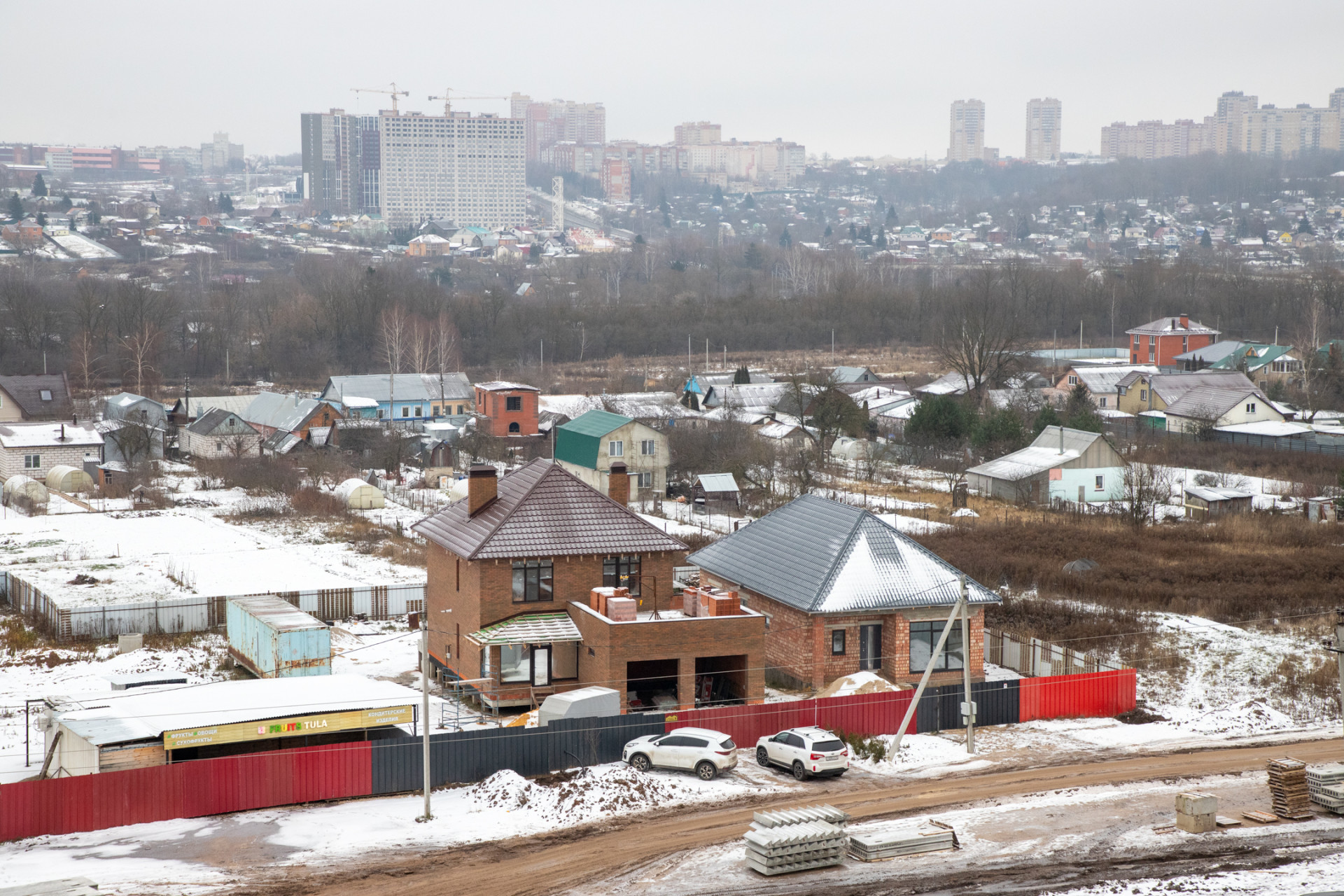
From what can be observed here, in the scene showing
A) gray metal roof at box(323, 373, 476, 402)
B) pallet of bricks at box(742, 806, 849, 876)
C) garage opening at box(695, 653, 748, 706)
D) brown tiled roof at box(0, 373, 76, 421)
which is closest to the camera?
pallet of bricks at box(742, 806, 849, 876)

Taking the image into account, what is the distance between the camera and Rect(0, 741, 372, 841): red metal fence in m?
19.8

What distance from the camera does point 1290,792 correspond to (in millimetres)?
21453

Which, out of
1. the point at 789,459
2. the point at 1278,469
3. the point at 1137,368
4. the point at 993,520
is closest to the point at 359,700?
the point at 993,520

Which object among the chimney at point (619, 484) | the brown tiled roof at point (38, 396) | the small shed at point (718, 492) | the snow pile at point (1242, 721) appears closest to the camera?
the snow pile at point (1242, 721)

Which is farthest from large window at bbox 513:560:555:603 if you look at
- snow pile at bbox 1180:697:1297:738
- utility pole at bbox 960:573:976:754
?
snow pile at bbox 1180:697:1297:738

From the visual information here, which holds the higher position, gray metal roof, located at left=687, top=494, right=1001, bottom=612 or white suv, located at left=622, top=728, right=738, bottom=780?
gray metal roof, located at left=687, top=494, right=1001, bottom=612

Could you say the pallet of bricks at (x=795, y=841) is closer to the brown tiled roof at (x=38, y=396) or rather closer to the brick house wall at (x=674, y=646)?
the brick house wall at (x=674, y=646)

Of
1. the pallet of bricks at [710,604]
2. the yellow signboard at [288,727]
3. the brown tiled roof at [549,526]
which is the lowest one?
the yellow signboard at [288,727]

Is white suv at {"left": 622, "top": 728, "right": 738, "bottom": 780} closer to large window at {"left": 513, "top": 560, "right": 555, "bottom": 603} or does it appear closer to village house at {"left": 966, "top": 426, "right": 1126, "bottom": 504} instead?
large window at {"left": 513, "top": 560, "right": 555, "bottom": 603}

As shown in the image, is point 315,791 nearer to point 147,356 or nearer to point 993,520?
A: point 993,520

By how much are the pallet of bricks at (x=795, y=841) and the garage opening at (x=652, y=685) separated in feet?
23.9

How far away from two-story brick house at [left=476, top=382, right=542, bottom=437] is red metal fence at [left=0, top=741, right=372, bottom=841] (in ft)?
153

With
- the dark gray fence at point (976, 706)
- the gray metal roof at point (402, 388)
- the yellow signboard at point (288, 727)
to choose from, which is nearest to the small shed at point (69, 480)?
the gray metal roof at point (402, 388)

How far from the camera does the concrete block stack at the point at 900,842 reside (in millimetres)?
19531
